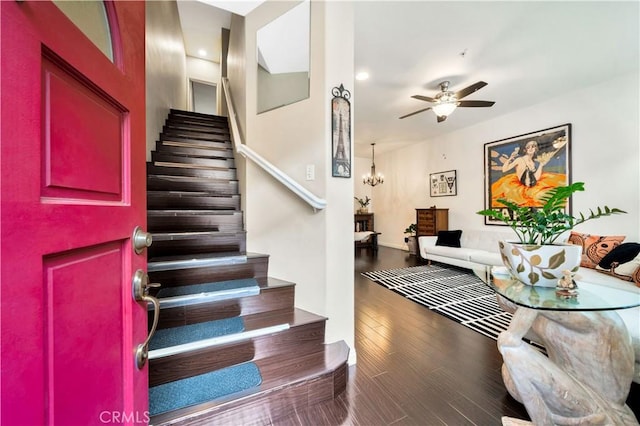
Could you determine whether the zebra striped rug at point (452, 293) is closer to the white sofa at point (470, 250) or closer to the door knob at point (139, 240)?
the white sofa at point (470, 250)

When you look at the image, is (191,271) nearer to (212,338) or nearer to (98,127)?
(212,338)

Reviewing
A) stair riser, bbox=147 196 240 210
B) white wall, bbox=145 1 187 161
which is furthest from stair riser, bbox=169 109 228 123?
stair riser, bbox=147 196 240 210

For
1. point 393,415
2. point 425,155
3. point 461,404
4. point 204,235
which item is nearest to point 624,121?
point 425,155

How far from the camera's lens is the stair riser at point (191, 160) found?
2785 millimetres

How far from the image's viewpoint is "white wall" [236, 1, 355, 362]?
1.73 metres

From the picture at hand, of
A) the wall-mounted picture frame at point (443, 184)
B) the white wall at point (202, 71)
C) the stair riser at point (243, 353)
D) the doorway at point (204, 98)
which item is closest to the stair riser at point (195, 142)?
the stair riser at point (243, 353)

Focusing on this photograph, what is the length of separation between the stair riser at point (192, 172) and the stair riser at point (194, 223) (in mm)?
716

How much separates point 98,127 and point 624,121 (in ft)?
17.4

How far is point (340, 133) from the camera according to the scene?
5.79 feet

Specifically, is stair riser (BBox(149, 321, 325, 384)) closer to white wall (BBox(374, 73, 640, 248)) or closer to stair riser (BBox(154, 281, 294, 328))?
stair riser (BBox(154, 281, 294, 328))

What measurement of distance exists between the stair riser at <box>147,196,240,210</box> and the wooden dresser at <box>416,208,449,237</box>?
456cm

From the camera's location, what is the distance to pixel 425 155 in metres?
6.27

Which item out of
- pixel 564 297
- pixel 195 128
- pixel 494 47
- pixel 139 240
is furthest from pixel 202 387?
pixel 494 47

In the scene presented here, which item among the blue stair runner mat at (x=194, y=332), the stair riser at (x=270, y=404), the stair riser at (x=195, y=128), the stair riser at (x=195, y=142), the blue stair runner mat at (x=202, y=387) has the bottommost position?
the stair riser at (x=270, y=404)
